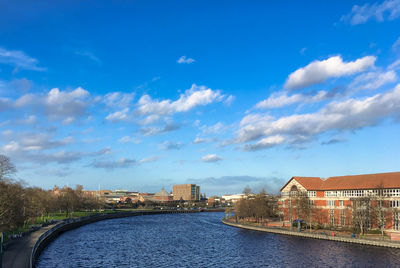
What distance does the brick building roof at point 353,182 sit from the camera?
87.5 meters

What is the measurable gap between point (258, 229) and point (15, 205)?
6698cm

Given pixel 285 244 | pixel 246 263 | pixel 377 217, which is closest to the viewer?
pixel 246 263

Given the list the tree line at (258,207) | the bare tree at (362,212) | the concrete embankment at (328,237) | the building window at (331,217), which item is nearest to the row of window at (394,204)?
the bare tree at (362,212)

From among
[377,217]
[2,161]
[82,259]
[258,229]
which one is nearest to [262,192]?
[258,229]

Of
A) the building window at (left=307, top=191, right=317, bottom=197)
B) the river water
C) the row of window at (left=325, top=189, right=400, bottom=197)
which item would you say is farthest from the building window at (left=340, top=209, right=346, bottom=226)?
the river water

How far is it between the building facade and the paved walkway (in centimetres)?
7090

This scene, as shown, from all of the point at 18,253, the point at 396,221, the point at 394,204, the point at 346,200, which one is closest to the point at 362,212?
the point at 396,221

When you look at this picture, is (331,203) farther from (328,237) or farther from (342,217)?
(328,237)

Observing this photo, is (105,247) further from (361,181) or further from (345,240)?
(361,181)

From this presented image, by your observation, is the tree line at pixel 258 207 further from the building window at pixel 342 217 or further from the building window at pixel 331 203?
the building window at pixel 342 217

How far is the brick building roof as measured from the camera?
287ft

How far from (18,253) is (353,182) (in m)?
84.3

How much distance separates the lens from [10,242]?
65.2 m

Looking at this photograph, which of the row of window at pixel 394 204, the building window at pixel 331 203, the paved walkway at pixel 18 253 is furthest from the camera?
the building window at pixel 331 203
